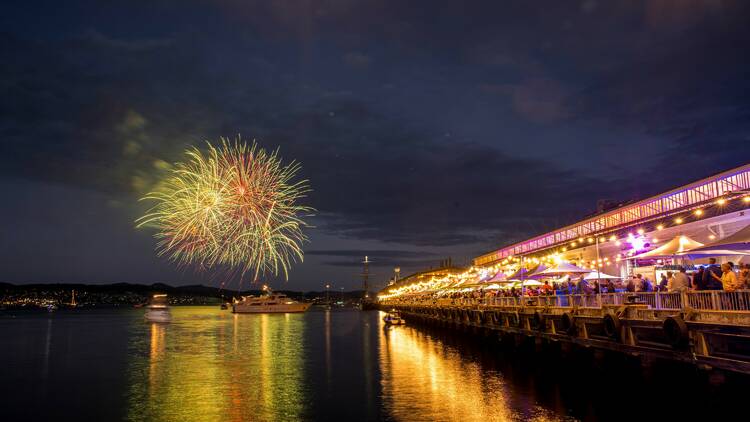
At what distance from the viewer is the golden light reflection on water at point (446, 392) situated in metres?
23.8

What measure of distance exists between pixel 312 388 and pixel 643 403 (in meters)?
Answer: 17.9

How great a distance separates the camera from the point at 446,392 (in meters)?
29.5

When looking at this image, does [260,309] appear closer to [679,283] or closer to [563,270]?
[563,270]

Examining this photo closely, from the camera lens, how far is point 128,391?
33.6m

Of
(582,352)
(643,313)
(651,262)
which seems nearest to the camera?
(643,313)

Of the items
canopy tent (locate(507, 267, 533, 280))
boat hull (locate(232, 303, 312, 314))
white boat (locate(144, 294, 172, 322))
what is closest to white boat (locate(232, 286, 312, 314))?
boat hull (locate(232, 303, 312, 314))

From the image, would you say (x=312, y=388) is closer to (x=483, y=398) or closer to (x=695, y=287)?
(x=483, y=398)

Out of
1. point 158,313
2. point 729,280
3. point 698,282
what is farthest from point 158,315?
point 729,280

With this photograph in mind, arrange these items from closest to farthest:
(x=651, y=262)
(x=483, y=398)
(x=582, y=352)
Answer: (x=483, y=398), (x=582, y=352), (x=651, y=262)

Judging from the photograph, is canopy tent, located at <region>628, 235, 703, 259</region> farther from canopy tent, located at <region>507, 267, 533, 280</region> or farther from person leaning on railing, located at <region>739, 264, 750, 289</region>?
canopy tent, located at <region>507, 267, 533, 280</region>

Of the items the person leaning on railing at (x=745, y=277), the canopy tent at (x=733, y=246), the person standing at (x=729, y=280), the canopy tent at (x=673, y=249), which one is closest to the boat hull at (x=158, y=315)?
the canopy tent at (x=673, y=249)

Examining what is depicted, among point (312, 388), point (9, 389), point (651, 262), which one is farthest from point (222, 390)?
point (651, 262)

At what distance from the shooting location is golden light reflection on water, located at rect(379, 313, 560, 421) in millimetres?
23828

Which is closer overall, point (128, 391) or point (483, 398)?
point (483, 398)
